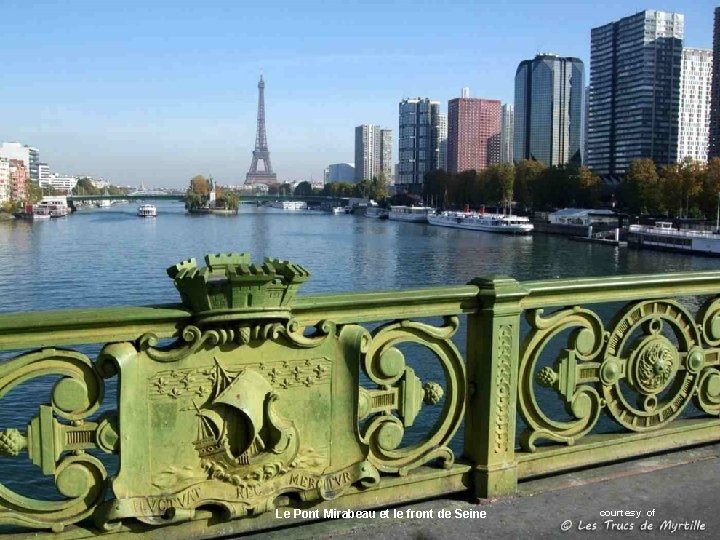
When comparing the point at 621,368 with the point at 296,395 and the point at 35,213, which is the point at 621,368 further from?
the point at 35,213

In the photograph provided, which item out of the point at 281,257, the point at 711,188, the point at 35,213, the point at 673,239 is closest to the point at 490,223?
the point at 711,188

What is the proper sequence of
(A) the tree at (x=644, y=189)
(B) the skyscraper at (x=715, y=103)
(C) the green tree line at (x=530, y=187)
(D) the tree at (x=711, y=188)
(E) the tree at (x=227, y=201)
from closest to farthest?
(D) the tree at (x=711, y=188) → (A) the tree at (x=644, y=189) → (C) the green tree line at (x=530, y=187) → (B) the skyscraper at (x=715, y=103) → (E) the tree at (x=227, y=201)

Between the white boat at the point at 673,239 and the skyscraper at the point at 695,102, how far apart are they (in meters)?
52.9

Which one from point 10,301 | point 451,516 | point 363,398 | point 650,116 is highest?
point 650,116

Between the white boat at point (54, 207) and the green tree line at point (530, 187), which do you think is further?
the white boat at point (54, 207)

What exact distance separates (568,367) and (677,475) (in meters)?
0.82

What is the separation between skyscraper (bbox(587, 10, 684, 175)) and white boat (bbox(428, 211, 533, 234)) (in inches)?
Answer: 1285

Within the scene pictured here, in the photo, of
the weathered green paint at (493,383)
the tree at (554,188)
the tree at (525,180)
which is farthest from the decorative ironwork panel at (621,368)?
the tree at (525,180)

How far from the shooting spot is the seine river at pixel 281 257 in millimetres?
32500

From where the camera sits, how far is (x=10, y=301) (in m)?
33.5

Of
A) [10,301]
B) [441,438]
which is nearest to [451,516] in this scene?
[441,438]

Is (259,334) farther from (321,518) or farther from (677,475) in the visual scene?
(677,475)

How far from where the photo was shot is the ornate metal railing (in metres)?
2.96

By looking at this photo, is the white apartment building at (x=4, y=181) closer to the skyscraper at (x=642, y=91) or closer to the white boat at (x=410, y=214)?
the white boat at (x=410, y=214)
